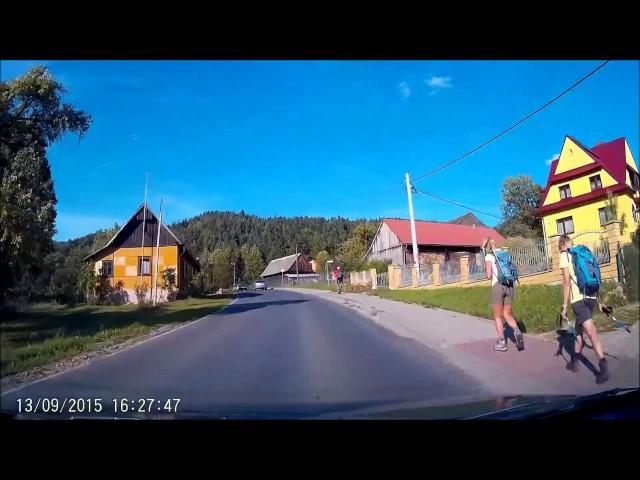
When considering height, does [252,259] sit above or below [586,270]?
above

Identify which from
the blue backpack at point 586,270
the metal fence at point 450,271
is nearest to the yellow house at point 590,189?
the blue backpack at point 586,270

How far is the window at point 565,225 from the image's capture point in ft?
20.3

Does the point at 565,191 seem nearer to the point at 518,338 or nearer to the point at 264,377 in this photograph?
the point at 518,338

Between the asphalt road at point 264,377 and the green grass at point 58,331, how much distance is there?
29 cm

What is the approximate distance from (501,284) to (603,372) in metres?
1.82

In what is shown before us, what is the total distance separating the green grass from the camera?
12.5 feet

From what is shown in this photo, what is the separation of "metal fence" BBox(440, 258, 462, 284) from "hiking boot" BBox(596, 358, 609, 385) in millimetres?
3666

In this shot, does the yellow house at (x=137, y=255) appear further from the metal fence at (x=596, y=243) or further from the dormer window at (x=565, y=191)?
the dormer window at (x=565, y=191)

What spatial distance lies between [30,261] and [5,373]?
1062mm

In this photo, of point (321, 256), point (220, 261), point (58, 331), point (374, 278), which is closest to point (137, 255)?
point (58, 331)

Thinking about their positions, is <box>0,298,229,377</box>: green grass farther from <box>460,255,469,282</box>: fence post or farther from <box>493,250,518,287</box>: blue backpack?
<box>460,255,469,282</box>: fence post

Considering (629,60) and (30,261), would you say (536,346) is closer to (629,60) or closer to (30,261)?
(629,60)

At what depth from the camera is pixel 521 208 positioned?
639 cm

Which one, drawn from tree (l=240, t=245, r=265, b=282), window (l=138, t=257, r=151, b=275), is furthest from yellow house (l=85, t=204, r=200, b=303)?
tree (l=240, t=245, r=265, b=282)
